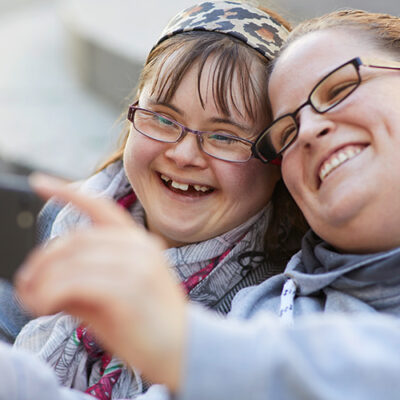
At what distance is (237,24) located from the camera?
4.90 ft

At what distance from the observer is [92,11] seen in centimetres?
456

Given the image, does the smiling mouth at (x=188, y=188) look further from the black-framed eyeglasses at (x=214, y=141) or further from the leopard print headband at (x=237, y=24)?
the leopard print headband at (x=237, y=24)

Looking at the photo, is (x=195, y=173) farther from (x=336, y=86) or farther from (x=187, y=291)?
(x=336, y=86)

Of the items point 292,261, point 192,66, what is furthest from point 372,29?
point 292,261

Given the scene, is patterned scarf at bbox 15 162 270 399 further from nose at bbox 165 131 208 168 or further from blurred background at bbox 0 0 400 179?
blurred background at bbox 0 0 400 179

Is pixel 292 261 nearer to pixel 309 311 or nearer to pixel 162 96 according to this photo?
pixel 309 311

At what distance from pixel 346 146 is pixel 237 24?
0.46 meters

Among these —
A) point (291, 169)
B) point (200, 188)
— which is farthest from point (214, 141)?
point (291, 169)

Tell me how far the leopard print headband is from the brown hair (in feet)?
0.05

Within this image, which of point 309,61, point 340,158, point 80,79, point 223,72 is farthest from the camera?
point 80,79

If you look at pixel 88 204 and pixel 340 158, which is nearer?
pixel 88 204

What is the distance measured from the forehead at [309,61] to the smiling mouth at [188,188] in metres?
0.26

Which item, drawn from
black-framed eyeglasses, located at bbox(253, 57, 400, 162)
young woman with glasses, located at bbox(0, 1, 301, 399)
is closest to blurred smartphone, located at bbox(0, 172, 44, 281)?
young woman with glasses, located at bbox(0, 1, 301, 399)

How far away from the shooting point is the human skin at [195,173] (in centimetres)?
144
